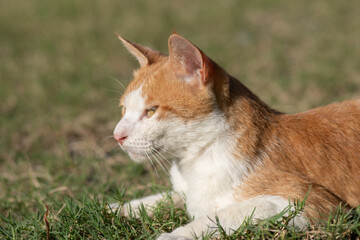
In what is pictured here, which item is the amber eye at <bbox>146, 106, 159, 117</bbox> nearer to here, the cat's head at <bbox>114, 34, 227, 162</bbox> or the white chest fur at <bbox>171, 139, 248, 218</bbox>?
the cat's head at <bbox>114, 34, 227, 162</bbox>

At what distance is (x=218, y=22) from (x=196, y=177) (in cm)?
599

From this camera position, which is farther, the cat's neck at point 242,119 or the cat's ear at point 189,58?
the cat's neck at point 242,119

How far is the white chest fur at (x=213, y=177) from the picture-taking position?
7.63 feet

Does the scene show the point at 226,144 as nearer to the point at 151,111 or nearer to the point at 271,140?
the point at 271,140

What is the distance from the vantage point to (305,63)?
581 cm

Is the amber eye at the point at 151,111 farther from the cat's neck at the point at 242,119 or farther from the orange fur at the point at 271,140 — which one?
the cat's neck at the point at 242,119

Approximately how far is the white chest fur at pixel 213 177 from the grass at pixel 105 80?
0.23 meters

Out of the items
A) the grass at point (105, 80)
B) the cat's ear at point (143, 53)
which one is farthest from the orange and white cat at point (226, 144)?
the cat's ear at point (143, 53)

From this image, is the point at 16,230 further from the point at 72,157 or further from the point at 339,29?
Result: the point at 339,29

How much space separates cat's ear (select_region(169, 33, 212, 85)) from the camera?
2218mm

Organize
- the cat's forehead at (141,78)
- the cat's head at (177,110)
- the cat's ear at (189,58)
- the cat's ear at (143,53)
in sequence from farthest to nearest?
the cat's ear at (143,53)
the cat's forehead at (141,78)
the cat's head at (177,110)
the cat's ear at (189,58)

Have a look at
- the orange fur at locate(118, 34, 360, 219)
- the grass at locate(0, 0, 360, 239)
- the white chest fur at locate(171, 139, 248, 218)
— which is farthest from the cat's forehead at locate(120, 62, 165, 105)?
the white chest fur at locate(171, 139, 248, 218)

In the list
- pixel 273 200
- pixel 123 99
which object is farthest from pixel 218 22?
pixel 273 200

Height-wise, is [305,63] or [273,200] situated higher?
[305,63]
